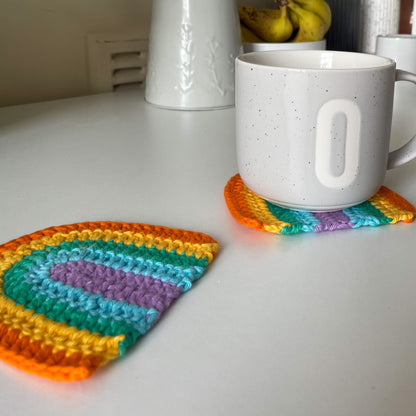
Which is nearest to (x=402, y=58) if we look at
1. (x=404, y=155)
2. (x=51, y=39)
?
(x=404, y=155)

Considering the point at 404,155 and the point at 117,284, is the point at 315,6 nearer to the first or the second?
the point at 404,155

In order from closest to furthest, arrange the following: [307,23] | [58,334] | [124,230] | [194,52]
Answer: [58,334] → [124,230] → [194,52] → [307,23]

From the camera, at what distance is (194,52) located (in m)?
0.78

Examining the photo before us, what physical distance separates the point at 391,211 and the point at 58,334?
0.27 m

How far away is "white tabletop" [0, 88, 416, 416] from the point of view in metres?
0.25

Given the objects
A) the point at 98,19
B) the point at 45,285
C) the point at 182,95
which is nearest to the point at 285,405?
the point at 45,285

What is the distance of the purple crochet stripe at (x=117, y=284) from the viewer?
32 centimetres

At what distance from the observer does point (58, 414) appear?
0.24m

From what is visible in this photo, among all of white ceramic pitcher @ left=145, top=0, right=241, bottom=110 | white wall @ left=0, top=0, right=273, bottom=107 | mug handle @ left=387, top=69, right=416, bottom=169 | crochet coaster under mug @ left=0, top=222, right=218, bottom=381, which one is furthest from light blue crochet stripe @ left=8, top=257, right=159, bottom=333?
white wall @ left=0, top=0, right=273, bottom=107

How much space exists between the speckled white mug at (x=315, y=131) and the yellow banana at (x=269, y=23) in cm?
48

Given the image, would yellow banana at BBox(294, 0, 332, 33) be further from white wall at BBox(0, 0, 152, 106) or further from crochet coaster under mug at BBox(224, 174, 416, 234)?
crochet coaster under mug at BBox(224, 174, 416, 234)

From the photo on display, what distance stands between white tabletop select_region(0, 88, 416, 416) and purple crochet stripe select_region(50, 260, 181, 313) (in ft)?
0.04

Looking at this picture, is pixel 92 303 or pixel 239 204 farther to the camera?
pixel 239 204

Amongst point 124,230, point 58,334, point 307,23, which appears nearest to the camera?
point 58,334
